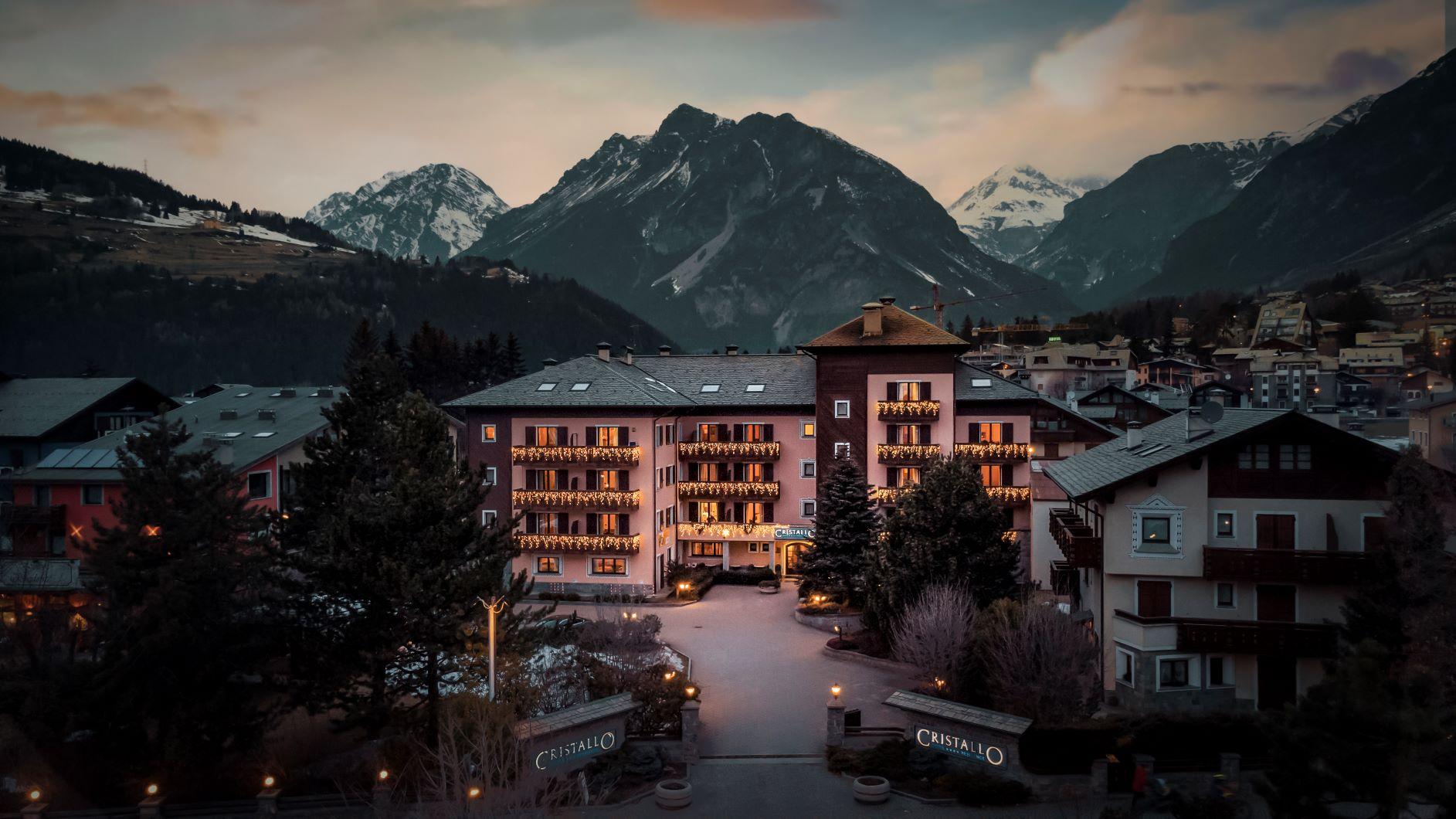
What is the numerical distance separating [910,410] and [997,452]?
18.0 ft

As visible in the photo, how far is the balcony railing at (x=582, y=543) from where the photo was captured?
172 ft

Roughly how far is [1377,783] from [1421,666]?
660 cm

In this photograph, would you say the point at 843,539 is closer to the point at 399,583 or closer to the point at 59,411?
the point at 399,583

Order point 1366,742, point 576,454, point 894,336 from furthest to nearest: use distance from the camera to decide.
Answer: point 894,336
point 576,454
point 1366,742

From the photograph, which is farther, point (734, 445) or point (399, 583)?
point (734, 445)

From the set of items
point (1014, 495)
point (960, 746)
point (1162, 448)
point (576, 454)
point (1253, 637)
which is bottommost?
point (960, 746)

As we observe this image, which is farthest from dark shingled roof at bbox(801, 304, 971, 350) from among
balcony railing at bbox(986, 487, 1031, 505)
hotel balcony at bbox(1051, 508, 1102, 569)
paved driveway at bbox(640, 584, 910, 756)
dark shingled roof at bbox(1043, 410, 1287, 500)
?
hotel balcony at bbox(1051, 508, 1102, 569)

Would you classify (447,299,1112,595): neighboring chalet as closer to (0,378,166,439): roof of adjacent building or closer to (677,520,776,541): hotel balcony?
(677,520,776,541): hotel balcony

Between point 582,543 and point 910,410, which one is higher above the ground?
point 910,410

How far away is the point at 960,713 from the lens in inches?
1036

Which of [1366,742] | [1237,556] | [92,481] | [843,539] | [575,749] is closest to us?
[1366,742]

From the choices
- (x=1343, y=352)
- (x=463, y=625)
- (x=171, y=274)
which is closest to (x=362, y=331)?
(x=463, y=625)

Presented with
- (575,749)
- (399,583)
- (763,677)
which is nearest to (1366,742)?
(575,749)

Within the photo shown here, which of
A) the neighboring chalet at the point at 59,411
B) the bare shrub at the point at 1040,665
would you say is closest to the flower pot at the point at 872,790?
the bare shrub at the point at 1040,665
